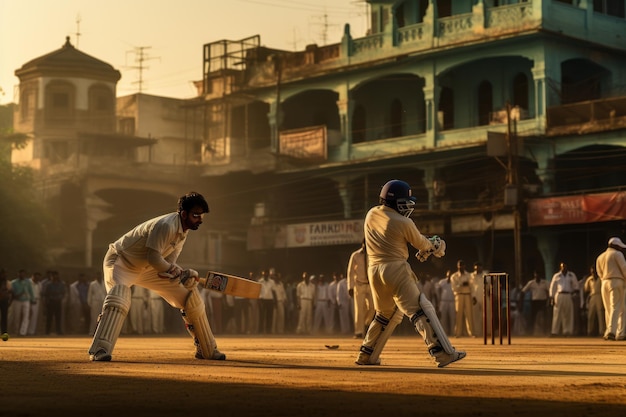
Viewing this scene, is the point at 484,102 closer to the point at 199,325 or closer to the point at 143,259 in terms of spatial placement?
the point at 199,325

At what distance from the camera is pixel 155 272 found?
13.7m

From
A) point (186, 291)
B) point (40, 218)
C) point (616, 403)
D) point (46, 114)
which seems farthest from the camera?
point (46, 114)

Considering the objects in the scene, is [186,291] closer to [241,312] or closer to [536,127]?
[241,312]

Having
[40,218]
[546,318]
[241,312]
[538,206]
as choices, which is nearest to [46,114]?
[40,218]

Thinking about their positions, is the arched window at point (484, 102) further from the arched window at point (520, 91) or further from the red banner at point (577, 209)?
the red banner at point (577, 209)

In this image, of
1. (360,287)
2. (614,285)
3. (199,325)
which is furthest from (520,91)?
→ (199,325)

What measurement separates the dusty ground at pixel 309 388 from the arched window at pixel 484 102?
30.5 m

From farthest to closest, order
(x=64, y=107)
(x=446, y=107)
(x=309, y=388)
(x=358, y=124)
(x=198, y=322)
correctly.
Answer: (x=64, y=107) → (x=358, y=124) → (x=446, y=107) → (x=198, y=322) → (x=309, y=388)

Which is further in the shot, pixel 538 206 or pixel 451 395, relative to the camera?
pixel 538 206

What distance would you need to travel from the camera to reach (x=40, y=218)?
49344mm

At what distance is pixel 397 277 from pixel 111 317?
10.3 ft

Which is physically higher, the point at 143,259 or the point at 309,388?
the point at 143,259

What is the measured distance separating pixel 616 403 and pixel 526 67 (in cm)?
3594

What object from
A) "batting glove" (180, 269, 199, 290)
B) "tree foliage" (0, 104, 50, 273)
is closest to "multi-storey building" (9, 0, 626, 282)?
"tree foliage" (0, 104, 50, 273)
